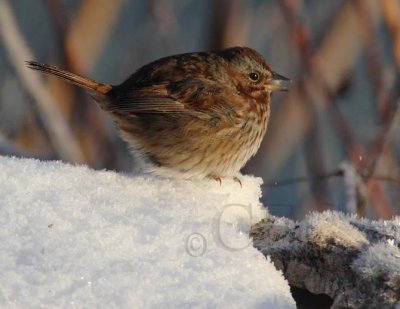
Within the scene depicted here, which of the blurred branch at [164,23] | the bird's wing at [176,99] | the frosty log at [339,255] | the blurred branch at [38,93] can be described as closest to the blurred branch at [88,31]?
the blurred branch at [164,23]

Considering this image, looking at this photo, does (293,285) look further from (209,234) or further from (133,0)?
(133,0)

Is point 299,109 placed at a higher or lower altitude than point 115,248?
higher

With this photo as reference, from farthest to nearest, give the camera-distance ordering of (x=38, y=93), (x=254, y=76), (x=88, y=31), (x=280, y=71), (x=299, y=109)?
(x=280, y=71), (x=299, y=109), (x=88, y=31), (x=38, y=93), (x=254, y=76)

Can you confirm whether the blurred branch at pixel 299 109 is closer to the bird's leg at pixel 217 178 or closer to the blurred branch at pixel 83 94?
the blurred branch at pixel 83 94

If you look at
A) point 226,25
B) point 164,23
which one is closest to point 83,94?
point 164,23

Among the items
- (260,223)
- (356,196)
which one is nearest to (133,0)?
(356,196)

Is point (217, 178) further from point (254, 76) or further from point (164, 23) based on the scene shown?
point (164, 23)
